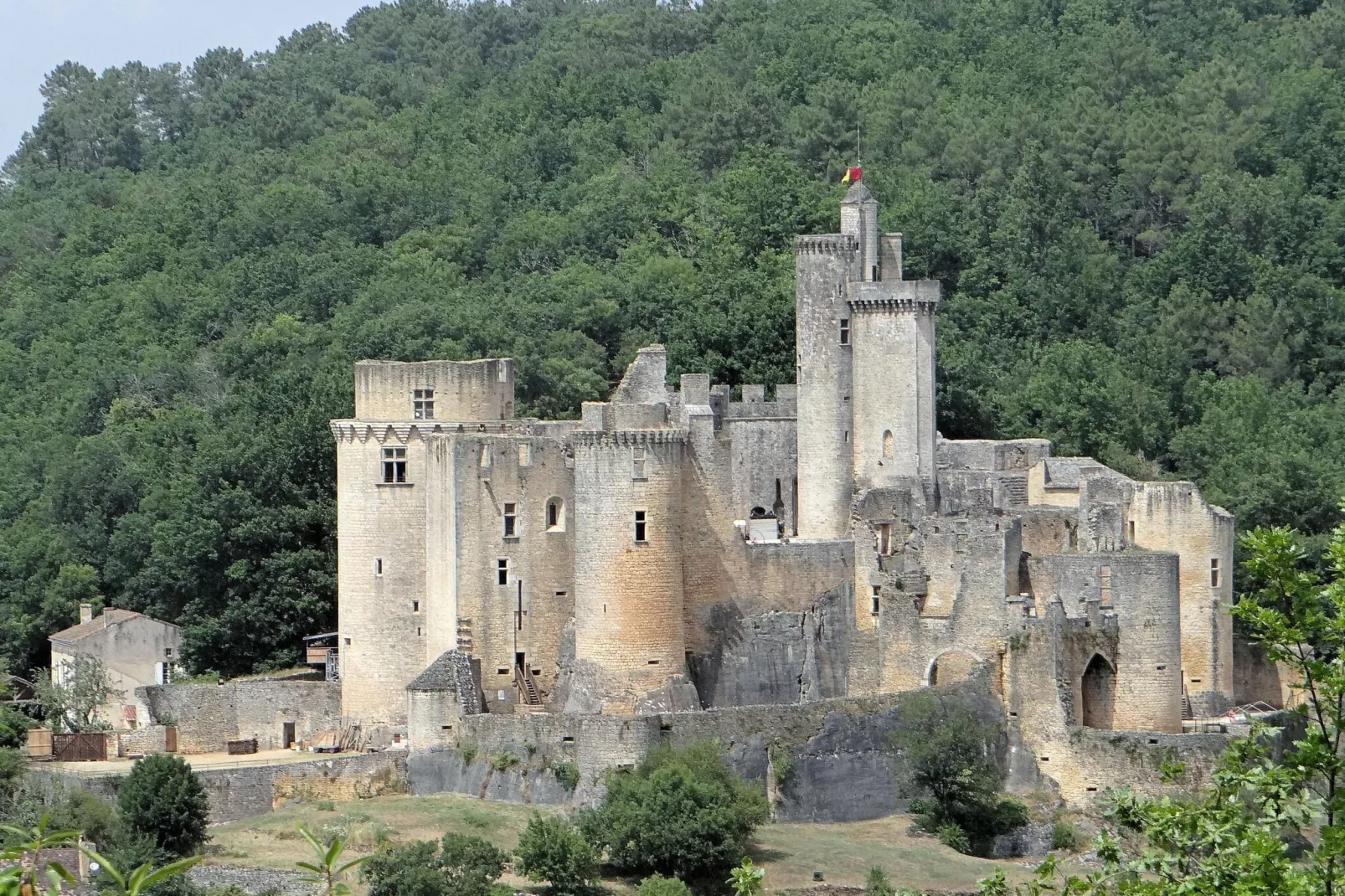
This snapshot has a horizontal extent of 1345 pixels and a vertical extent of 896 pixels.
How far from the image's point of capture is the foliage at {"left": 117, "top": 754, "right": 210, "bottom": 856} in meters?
46.5

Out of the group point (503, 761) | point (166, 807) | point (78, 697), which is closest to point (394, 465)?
point (503, 761)

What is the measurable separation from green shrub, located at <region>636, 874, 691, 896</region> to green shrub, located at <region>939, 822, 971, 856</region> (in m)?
5.22

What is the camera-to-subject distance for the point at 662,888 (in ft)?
146

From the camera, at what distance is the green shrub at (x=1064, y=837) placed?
159 feet

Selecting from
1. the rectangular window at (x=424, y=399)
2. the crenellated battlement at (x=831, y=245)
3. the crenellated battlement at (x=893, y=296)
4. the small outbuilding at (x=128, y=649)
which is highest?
the crenellated battlement at (x=831, y=245)

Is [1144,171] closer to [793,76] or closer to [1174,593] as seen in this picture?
[793,76]

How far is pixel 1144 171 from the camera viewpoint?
8844 cm

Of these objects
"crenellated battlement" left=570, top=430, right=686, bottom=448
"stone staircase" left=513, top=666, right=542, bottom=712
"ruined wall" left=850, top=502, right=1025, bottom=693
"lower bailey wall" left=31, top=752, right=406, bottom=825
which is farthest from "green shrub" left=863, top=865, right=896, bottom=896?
"crenellated battlement" left=570, top=430, right=686, bottom=448

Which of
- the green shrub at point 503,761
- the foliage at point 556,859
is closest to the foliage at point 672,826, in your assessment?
the foliage at point 556,859

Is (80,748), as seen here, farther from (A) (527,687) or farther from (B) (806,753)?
(B) (806,753)

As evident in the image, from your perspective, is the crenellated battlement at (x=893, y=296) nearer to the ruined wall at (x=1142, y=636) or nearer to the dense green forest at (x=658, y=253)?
the ruined wall at (x=1142, y=636)

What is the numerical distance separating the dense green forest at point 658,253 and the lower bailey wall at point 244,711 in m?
6.99

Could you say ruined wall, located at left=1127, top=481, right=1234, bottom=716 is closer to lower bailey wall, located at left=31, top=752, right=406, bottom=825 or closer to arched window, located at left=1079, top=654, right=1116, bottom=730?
arched window, located at left=1079, top=654, right=1116, bottom=730

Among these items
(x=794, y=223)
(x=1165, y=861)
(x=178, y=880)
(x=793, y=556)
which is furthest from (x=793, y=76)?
(x=1165, y=861)
